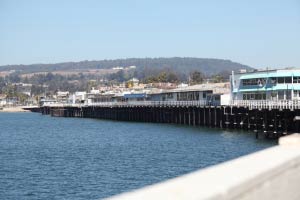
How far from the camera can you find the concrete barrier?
427cm

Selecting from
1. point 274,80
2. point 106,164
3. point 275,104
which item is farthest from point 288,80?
point 106,164

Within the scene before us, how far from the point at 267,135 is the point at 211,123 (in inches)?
996

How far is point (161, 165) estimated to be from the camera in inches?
1416

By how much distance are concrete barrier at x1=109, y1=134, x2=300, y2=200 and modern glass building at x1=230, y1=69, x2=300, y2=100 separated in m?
64.2

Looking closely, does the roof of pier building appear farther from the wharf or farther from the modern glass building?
the wharf

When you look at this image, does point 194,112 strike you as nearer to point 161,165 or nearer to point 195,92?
point 195,92

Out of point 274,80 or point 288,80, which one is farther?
point 274,80

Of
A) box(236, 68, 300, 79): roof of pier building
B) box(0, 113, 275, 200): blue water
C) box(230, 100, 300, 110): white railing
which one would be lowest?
box(0, 113, 275, 200): blue water

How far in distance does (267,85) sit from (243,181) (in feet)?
234

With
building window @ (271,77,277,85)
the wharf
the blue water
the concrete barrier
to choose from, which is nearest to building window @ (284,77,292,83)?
building window @ (271,77,277,85)

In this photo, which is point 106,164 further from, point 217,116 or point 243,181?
point 217,116

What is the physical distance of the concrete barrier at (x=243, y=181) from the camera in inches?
168

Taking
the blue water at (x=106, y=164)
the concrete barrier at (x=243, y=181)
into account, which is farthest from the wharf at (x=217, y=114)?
the concrete barrier at (x=243, y=181)

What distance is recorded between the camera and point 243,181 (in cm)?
509
